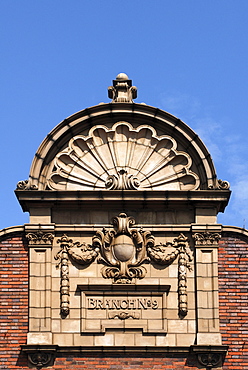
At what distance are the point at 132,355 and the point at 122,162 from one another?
471 cm

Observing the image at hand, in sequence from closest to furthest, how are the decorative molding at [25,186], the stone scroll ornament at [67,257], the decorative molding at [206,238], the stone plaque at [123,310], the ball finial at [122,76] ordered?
the stone plaque at [123,310]
the stone scroll ornament at [67,257]
the decorative molding at [206,238]
the decorative molding at [25,186]
the ball finial at [122,76]

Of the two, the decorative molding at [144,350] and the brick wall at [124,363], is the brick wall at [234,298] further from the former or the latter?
the brick wall at [124,363]

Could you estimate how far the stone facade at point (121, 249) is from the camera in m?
29.9

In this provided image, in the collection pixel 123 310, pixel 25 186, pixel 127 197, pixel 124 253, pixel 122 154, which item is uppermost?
pixel 122 154

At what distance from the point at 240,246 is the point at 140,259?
240cm

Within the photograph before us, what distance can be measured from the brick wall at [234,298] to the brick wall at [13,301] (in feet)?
15.0

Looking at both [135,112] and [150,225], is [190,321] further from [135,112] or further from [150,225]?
[135,112]

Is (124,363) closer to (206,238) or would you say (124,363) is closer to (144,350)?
(144,350)

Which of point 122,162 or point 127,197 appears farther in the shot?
point 122,162

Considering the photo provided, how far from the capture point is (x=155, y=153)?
104 feet

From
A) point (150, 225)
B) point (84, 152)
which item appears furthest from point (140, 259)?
point (84, 152)

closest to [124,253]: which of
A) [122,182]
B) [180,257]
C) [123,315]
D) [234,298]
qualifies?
[180,257]

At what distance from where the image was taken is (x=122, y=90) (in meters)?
32.0

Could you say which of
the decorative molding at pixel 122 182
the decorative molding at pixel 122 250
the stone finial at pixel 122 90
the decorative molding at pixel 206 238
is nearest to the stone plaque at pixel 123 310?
the decorative molding at pixel 122 250
